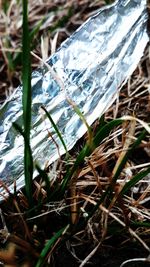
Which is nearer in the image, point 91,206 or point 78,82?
point 91,206

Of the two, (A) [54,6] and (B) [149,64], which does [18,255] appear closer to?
(B) [149,64]

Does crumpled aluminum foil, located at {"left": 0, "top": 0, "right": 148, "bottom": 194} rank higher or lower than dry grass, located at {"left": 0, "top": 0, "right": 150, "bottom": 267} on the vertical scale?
higher

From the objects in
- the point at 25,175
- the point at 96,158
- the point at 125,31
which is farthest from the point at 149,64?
the point at 25,175

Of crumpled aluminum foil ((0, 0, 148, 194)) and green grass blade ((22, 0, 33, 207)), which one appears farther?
crumpled aluminum foil ((0, 0, 148, 194))

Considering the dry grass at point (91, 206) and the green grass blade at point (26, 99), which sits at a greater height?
the green grass blade at point (26, 99)

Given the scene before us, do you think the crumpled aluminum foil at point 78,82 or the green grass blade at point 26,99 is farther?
the crumpled aluminum foil at point 78,82

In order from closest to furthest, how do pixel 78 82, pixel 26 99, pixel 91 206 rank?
pixel 26 99, pixel 91 206, pixel 78 82

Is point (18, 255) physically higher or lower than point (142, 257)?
higher

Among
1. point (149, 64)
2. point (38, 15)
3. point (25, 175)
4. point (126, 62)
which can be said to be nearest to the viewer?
point (25, 175)
